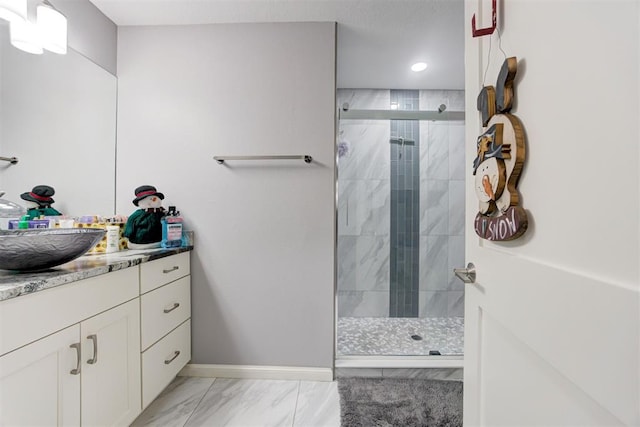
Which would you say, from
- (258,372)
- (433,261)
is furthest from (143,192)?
(433,261)

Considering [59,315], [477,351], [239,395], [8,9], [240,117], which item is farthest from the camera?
[240,117]

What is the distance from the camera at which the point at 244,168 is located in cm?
180

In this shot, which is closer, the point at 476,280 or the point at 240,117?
the point at 476,280

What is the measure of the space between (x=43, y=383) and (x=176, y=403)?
870mm

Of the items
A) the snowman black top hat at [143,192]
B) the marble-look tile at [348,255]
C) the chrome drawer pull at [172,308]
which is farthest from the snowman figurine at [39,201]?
the marble-look tile at [348,255]

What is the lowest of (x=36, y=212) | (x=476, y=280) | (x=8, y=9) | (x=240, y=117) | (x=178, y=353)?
(x=178, y=353)

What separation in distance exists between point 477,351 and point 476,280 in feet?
0.69

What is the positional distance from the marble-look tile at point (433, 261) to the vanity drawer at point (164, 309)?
194 centimetres

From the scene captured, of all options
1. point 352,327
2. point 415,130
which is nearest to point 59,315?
point 352,327

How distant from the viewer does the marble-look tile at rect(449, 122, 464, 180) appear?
2.48m

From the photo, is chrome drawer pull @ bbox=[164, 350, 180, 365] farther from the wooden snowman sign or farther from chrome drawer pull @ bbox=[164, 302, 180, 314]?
the wooden snowman sign

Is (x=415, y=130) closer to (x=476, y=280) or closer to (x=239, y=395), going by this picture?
(x=476, y=280)

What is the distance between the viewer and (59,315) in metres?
0.92

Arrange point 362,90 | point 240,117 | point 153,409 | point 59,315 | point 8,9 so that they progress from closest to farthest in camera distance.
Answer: point 59,315 < point 8,9 < point 153,409 < point 240,117 < point 362,90
